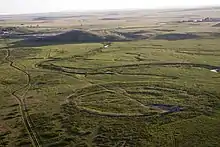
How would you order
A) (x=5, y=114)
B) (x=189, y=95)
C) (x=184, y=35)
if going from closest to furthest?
(x=5, y=114)
(x=189, y=95)
(x=184, y=35)

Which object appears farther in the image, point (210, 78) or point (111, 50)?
point (111, 50)

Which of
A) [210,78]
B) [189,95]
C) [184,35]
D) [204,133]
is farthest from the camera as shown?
[184,35]

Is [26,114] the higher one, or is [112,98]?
[112,98]

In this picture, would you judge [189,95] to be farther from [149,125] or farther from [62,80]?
[62,80]

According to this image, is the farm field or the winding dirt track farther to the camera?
the farm field

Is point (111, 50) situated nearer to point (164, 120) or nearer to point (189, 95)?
point (189, 95)

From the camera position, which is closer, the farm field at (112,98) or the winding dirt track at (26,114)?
the winding dirt track at (26,114)

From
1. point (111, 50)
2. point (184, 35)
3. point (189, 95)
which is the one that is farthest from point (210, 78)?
point (184, 35)

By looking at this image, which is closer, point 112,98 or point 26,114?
point 26,114
